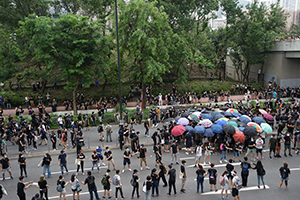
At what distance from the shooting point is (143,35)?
81.7 feet

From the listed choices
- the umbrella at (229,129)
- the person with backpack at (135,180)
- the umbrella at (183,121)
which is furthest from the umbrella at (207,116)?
the person with backpack at (135,180)

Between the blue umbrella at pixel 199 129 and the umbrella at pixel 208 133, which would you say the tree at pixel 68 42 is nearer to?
the blue umbrella at pixel 199 129

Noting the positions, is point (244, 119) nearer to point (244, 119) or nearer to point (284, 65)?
point (244, 119)

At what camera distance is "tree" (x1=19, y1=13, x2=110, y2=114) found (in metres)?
23.4

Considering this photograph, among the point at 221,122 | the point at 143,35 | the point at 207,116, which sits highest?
the point at 143,35

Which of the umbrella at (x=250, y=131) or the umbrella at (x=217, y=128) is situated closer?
the umbrella at (x=250, y=131)

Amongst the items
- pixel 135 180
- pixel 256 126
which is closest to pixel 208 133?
pixel 256 126

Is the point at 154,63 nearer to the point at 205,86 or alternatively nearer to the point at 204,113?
the point at 204,113

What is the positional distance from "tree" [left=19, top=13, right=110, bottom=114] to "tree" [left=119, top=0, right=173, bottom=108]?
250 centimetres

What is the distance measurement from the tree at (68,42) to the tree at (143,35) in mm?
2502

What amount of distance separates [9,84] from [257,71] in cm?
3505

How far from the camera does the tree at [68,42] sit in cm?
2339

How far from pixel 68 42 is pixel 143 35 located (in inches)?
287

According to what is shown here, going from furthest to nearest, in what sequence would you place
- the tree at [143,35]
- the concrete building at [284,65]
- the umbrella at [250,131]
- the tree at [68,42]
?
the concrete building at [284,65] → the tree at [143,35] → the tree at [68,42] → the umbrella at [250,131]
